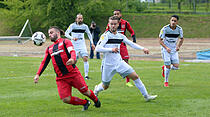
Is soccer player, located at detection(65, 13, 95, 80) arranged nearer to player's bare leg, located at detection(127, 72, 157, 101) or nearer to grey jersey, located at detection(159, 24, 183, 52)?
grey jersey, located at detection(159, 24, 183, 52)

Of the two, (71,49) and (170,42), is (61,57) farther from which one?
(170,42)

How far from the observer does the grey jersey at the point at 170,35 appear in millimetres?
11586

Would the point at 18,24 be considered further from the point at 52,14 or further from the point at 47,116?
the point at 47,116

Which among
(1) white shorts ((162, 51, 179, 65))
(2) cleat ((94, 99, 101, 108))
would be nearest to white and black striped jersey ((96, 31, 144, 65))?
(2) cleat ((94, 99, 101, 108))

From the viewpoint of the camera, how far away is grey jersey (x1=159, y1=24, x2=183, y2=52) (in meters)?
11.6

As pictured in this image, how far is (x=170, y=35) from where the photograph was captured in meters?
11.6

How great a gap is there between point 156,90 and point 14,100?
3893mm

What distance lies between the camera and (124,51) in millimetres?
12070

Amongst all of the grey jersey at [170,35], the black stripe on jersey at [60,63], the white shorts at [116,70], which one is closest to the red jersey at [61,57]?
the black stripe on jersey at [60,63]

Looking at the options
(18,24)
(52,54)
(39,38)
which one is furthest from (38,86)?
(18,24)

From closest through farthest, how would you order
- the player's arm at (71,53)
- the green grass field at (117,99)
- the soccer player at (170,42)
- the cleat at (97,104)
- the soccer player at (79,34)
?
the player's arm at (71,53) < the green grass field at (117,99) < the cleat at (97,104) < the soccer player at (170,42) < the soccer player at (79,34)

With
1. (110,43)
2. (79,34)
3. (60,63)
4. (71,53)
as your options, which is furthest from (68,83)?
(79,34)

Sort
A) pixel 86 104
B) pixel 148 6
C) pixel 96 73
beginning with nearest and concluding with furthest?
pixel 86 104
pixel 96 73
pixel 148 6

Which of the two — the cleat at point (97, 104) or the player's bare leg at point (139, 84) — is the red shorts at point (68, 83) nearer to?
the cleat at point (97, 104)
